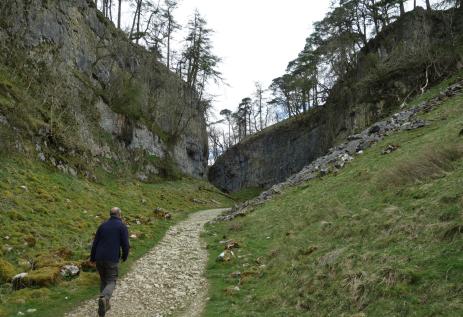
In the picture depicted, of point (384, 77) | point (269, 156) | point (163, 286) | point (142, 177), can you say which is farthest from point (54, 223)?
point (269, 156)

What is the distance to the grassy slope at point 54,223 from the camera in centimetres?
1015

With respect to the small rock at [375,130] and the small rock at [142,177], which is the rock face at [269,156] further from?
the small rock at [142,177]

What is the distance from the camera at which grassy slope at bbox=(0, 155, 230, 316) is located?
10.1 meters

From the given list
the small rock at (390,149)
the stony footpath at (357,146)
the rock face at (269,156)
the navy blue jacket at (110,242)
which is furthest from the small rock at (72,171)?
the rock face at (269,156)

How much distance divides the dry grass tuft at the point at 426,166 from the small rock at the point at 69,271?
10908 millimetres

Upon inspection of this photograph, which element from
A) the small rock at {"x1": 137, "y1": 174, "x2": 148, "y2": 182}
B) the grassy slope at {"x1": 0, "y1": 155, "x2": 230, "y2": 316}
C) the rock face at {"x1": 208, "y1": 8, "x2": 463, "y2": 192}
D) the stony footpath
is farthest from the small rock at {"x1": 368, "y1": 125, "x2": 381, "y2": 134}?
the small rock at {"x1": 137, "y1": 174, "x2": 148, "y2": 182}

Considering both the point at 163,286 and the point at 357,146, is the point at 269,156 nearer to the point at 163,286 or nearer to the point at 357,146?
the point at 357,146

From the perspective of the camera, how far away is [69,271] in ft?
37.7

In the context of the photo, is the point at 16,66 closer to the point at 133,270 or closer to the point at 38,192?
the point at 38,192

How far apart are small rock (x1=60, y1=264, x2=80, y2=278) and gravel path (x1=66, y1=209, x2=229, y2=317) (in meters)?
1.37

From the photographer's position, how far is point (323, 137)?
170 feet

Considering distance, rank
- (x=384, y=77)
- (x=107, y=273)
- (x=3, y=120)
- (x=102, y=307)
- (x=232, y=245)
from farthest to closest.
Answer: (x=384, y=77), (x=3, y=120), (x=232, y=245), (x=107, y=273), (x=102, y=307)

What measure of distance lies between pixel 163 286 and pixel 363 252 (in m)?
6.08

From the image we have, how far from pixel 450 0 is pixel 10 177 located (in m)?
43.1
